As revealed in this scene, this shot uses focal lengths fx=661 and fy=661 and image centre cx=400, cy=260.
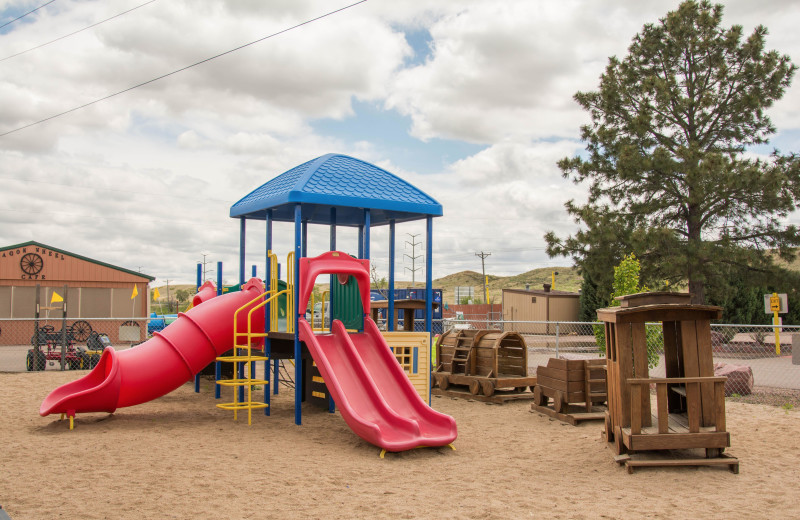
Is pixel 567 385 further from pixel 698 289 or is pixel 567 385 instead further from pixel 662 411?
pixel 698 289

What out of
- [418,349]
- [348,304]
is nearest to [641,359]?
[418,349]

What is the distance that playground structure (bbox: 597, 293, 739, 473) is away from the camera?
261 inches

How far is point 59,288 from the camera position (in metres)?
31.0

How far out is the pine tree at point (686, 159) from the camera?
24.3 m

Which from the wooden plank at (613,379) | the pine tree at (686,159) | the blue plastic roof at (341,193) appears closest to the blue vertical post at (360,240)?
the blue plastic roof at (341,193)

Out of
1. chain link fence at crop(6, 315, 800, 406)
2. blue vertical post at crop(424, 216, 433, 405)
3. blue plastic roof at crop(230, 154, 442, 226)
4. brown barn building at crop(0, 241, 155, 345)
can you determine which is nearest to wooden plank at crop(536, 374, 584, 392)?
blue vertical post at crop(424, 216, 433, 405)

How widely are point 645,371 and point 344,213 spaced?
6.59 m

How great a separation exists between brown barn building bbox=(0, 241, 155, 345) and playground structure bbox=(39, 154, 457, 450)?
1993 cm

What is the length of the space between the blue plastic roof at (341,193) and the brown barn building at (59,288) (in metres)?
19.8

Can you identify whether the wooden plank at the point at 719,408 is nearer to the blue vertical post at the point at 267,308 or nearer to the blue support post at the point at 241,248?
the blue vertical post at the point at 267,308

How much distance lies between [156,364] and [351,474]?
439 cm

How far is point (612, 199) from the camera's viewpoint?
2752cm

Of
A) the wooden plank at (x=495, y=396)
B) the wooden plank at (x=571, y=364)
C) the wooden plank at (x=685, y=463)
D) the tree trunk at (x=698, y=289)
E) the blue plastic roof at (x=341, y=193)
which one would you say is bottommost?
the wooden plank at (x=685, y=463)

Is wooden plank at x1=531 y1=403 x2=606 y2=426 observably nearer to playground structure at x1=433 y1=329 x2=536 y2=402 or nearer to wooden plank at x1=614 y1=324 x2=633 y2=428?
playground structure at x1=433 y1=329 x2=536 y2=402
